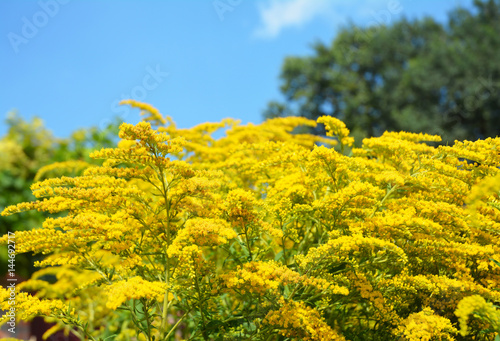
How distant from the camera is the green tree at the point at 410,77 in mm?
27438

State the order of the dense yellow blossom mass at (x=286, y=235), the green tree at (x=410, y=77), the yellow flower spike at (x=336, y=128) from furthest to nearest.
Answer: the green tree at (x=410, y=77)
the yellow flower spike at (x=336, y=128)
the dense yellow blossom mass at (x=286, y=235)

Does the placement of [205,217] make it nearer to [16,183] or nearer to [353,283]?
[353,283]

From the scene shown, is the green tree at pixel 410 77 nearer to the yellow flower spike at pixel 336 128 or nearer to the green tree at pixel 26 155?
the green tree at pixel 26 155

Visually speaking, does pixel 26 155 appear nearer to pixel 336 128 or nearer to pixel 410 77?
pixel 336 128

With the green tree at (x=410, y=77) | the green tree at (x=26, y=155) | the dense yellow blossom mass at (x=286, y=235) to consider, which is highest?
the green tree at (x=410, y=77)

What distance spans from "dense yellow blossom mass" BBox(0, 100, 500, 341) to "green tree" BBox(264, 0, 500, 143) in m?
20.8

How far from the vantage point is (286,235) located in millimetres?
3703

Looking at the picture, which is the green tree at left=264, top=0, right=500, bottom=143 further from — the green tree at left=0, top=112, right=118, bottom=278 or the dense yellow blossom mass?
the dense yellow blossom mass

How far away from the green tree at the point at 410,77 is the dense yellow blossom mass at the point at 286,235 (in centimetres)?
2082

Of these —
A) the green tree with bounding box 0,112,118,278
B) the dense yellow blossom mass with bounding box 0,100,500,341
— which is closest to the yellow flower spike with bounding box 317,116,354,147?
the dense yellow blossom mass with bounding box 0,100,500,341

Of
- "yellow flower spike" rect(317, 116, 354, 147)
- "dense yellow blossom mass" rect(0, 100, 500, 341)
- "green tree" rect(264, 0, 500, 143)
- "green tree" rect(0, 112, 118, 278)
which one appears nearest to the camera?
"dense yellow blossom mass" rect(0, 100, 500, 341)

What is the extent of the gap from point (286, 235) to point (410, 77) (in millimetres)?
29362

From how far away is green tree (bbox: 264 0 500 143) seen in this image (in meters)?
27.4

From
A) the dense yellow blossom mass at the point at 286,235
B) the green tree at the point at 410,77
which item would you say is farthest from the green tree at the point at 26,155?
the green tree at the point at 410,77
